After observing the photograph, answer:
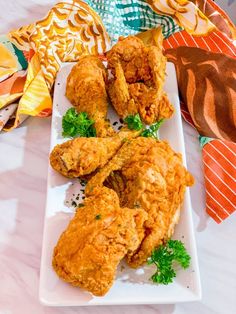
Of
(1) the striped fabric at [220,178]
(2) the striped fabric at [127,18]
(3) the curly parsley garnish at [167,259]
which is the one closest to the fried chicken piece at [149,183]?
(3) the curly parsley garnish at [167,259]

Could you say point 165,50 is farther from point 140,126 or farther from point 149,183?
point 149,183

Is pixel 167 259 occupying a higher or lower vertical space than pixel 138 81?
lower

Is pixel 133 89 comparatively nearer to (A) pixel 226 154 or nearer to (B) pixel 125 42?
(B) pixel 125 42

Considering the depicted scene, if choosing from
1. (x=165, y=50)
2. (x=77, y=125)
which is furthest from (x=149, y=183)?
(x=165, y=50)

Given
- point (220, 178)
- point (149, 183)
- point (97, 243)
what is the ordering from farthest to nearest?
1. point (220, 178)
2. point (149, 183)
3. point (97, 243)

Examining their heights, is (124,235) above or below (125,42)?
below

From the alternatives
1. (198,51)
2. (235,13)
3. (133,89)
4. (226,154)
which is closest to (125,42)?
(133,89)

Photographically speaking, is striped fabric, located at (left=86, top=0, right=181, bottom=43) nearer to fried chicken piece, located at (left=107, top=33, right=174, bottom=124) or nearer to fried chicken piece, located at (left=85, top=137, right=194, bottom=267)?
fried chicken piece, located at (left=107, top=33, right=174, bottom=124)
